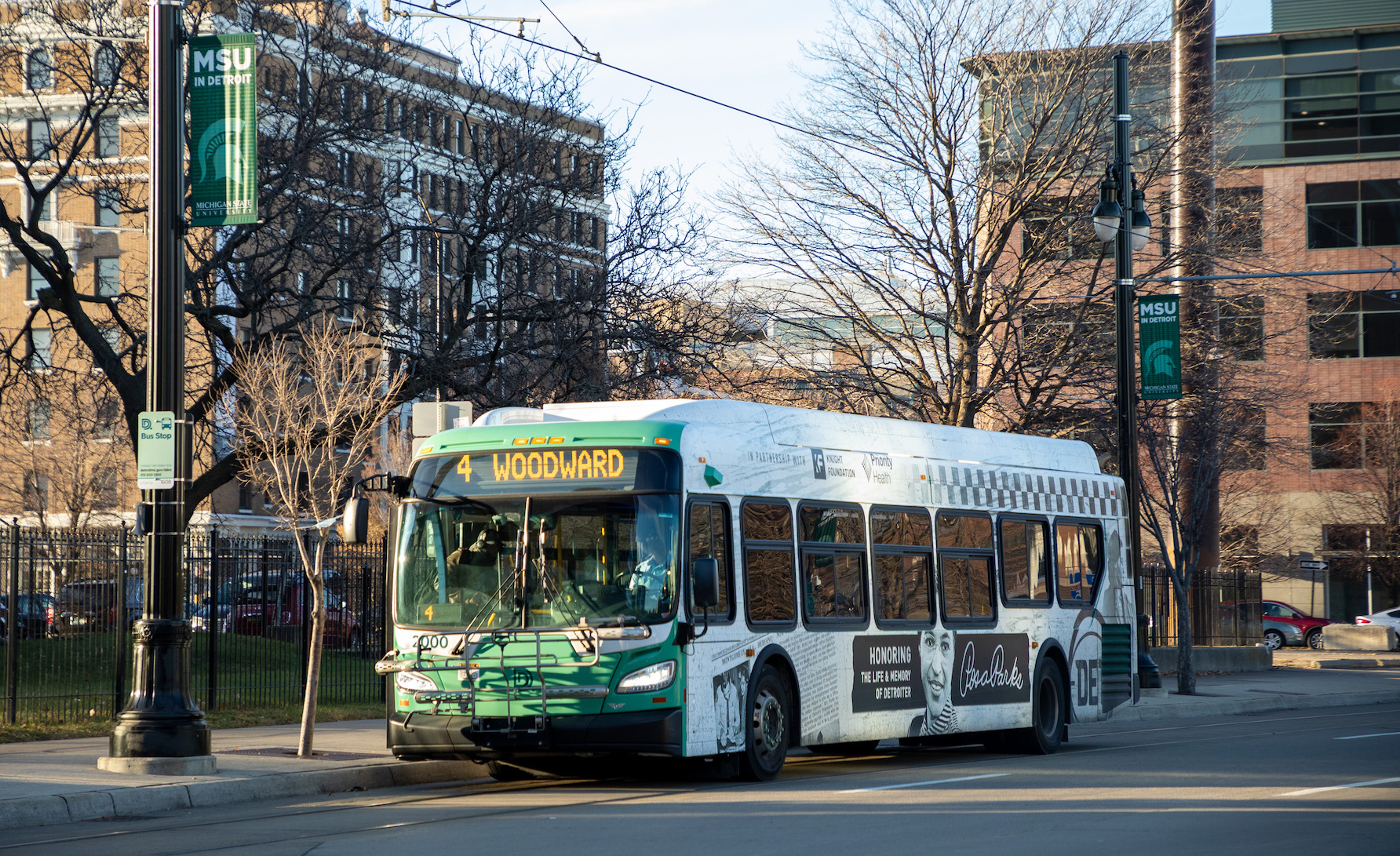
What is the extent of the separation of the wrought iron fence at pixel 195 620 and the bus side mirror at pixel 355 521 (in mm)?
4673

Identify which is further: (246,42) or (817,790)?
(246,42)

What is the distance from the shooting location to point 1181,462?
94.7 ft

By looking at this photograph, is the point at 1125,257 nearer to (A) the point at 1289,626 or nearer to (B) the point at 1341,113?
(A) the point at 1289,626

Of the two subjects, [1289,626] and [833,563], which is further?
[1289,626]

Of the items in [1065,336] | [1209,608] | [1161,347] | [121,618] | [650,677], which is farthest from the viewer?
[1209,608]

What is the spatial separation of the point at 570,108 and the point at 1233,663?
1964 centimetres

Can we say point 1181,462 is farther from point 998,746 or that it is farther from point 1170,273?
point 998,746

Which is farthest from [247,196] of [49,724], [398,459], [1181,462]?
[398,459]

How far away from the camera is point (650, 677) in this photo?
12.3 metres

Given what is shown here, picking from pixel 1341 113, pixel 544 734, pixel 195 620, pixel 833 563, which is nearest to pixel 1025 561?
pixel 833 563

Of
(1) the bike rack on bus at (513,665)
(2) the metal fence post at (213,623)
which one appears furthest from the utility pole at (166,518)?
(2) the metal fence post at (213,623)

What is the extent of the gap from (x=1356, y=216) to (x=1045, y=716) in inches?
1916

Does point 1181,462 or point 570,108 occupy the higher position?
point 570,108

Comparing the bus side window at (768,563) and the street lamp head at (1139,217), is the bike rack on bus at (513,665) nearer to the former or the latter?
the bus side window at (768,563)
